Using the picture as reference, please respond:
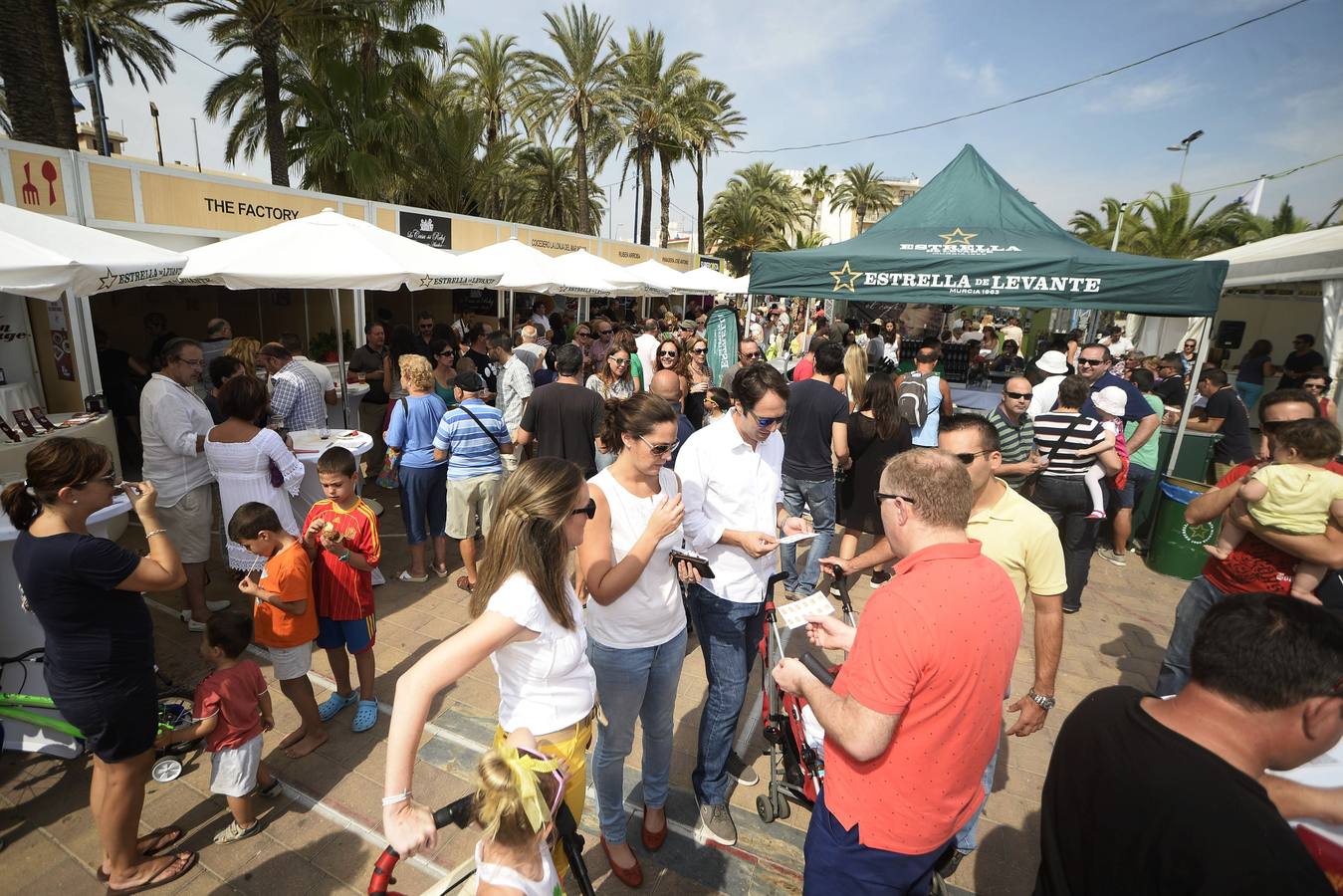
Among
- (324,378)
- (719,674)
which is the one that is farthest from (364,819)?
(324,378)

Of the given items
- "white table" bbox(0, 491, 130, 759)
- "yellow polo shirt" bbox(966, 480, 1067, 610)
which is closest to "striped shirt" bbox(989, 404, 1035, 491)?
"yellow polo shirt" bbox(966, 480, 1067, 610)

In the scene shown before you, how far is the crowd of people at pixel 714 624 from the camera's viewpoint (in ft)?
4.50

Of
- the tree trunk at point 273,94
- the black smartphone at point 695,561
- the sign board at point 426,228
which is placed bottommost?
the black smartphone at point 695,561

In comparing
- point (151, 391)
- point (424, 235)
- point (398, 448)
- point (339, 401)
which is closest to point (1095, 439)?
point (398, 448)

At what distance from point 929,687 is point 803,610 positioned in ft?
2.75

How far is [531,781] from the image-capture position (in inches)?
59.3

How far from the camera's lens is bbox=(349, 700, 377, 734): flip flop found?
11.6 feet

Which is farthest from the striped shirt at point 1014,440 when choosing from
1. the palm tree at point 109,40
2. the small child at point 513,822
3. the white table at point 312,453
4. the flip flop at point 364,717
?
the palm tree at point 109,40

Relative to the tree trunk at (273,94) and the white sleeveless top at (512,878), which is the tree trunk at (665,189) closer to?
the tree trunk at (273,94)

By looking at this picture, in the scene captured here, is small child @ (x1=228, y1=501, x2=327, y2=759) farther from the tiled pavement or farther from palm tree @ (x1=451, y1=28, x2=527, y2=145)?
palm tree @ (x1=451, y1=28, x2=527, y2=145)

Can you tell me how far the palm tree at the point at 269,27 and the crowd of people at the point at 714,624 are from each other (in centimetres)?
1425

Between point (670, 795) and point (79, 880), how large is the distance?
2.61 m

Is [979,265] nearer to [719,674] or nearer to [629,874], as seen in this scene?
[719,674]

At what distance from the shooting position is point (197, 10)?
48.9 ft
